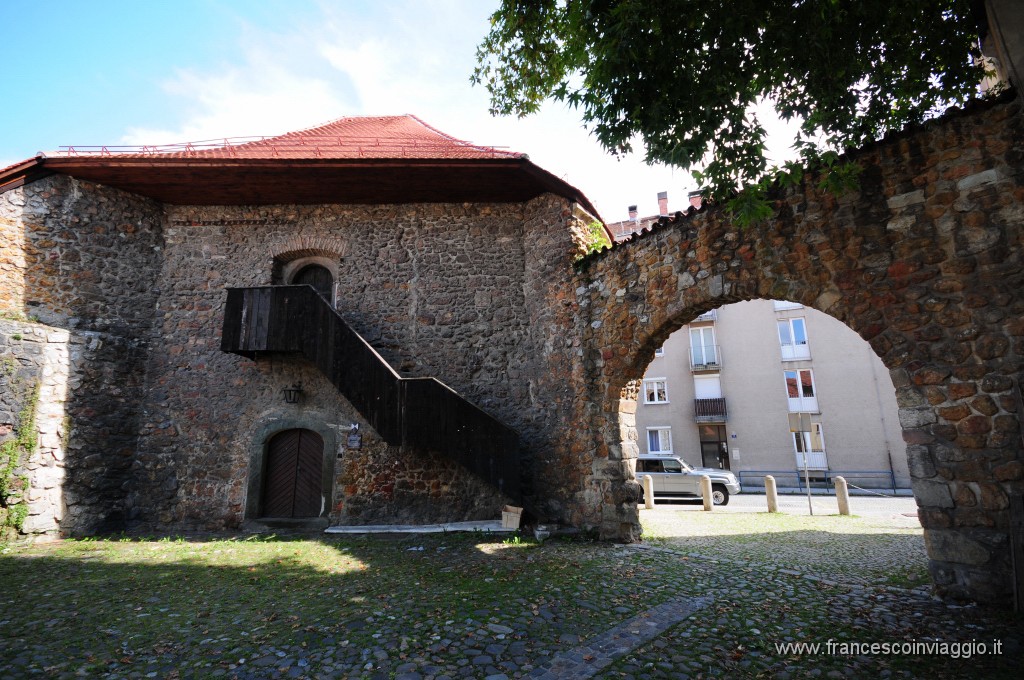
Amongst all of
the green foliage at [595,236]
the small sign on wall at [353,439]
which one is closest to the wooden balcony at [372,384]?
the small sign on wall at [353,439]

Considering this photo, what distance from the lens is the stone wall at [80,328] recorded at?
7793mm

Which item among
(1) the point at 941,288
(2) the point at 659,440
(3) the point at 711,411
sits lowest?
(2) the point at 659,440

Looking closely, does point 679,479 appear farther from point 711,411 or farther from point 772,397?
point 772,397

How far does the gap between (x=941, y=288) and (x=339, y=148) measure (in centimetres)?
907

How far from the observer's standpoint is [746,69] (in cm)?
420

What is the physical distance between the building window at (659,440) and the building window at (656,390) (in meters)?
1.32

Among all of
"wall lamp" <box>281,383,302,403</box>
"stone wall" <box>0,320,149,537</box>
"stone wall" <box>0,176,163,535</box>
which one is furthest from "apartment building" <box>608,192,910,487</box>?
"stone wall" <box>0,320,149,537</box>

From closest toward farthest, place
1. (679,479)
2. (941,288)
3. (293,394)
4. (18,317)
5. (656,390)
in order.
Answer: (941,288) < (18,317) < (293,394) < (679,479) < (656,390)

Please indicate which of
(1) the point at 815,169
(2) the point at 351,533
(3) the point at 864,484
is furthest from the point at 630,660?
(3) the point at 864,484

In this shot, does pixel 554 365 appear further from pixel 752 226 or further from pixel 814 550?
pixel 814 550

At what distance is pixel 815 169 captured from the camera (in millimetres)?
5109

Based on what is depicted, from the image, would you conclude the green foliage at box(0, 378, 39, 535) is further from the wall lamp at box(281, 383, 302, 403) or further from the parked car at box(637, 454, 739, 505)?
the parked car at box(637, 454, 739, 505)

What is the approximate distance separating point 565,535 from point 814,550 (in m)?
Result: 3.37

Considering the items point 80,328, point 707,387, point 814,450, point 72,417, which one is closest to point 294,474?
point 72,417
